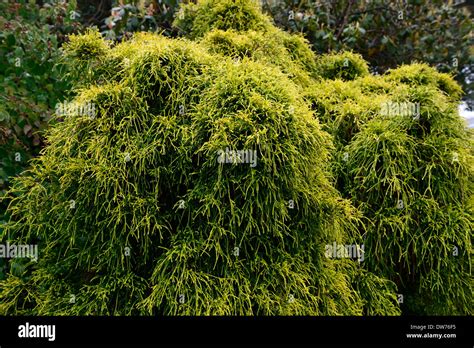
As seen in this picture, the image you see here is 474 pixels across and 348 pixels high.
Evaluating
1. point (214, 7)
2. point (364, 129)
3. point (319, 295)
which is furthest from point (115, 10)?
point (319, 295)

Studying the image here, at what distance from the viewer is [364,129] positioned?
2.25 metres

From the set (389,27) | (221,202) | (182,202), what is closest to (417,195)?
(221,202)

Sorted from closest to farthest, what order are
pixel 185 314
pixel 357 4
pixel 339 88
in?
pixel 185 314 → pixel 339 88 → pixel 357 4

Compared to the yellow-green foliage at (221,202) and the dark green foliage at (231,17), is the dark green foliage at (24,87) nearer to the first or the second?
the yellow-green foliage at (221,202)

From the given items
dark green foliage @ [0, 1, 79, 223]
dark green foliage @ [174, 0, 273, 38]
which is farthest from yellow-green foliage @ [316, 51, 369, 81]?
dark green foliage @ [0, 1, 79, 223]

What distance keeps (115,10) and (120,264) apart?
225cm

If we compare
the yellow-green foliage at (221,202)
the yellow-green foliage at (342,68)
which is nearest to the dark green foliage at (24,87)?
the yellow-green foliage at (221,202)

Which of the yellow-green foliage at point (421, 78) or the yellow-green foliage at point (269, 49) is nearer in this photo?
the yellow-green foliage at point (269, 49)

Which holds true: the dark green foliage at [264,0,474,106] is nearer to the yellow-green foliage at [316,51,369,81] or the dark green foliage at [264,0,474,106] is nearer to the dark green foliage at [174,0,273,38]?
the yellow-green foliage at [316,51,369,81]

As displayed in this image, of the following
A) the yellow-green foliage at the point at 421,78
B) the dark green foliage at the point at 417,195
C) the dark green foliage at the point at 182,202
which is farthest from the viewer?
the yellow-green foliage at the point at 421,78

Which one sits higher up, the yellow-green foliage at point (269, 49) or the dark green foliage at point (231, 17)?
the dark green foliage at point (231, 17)

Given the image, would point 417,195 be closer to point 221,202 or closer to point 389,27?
point 221,202

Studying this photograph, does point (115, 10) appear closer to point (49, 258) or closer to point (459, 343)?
point (49, 258)

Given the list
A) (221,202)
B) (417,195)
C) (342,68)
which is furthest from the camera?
(342,68)
